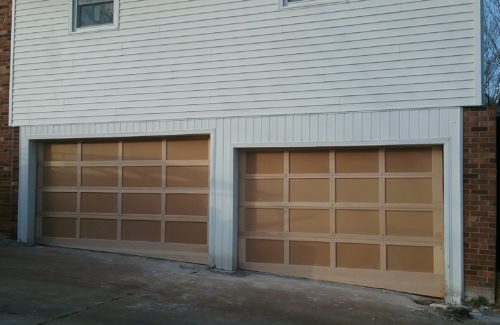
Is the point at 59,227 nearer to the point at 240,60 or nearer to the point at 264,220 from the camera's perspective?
the point at 264,220

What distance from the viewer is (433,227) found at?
7.65 m

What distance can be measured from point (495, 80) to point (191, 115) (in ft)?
40.7

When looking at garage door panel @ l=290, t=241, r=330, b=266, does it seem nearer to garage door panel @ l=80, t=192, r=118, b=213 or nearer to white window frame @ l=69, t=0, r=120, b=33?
garage door panel @ l=80, t=192, r=118, b=213

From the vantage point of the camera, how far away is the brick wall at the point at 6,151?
10086mm

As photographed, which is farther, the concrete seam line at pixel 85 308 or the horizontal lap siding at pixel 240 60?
the horizontal lap siding at pixel 240 60

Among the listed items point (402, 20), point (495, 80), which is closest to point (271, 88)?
point (402, 20)

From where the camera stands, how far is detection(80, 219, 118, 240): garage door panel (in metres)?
9.52

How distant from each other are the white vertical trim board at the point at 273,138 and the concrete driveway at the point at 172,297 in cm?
81

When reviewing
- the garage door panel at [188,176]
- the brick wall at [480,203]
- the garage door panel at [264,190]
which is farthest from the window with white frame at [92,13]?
the brick wall at [480,203]

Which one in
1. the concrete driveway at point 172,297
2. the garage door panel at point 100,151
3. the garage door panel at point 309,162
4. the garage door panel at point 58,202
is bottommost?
the concrete driveway at point 172,297

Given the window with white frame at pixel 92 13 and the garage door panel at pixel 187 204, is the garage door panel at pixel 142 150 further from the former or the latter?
the window with white frame at pixel 92 13

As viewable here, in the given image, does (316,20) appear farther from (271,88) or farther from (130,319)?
(130,319)

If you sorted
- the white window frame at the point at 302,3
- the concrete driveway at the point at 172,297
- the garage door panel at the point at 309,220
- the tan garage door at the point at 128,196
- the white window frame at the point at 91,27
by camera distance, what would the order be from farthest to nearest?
the white window frame at the point at 91,27 → the tan garage door at the point at 128,196 → the garage door panel at the point at 309,220 → the white window frame at the point at 302,3 → the concrete driveway at the point at 172,297

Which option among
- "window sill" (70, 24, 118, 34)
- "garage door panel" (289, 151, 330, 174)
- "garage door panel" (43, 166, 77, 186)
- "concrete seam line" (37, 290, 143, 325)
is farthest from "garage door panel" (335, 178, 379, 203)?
"garage door panel" (43, 166, 77, 186)
